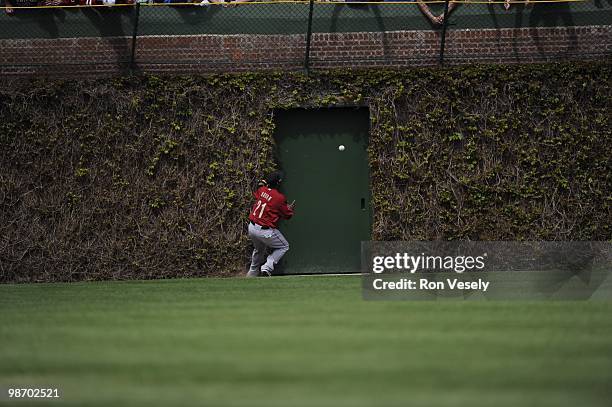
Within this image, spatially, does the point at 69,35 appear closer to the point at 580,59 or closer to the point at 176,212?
the point at 176,212

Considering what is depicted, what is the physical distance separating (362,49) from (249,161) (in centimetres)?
294

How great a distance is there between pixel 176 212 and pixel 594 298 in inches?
365

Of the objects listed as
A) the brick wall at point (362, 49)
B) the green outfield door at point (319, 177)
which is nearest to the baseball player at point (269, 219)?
the green outfield door at point (319, 177)

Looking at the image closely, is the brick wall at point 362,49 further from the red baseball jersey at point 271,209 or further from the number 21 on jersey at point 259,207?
the number 21 on jersey at point 259,207

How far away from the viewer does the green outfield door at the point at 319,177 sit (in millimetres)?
19938

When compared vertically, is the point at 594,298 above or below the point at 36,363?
above

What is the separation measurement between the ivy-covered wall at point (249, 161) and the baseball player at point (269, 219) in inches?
29.8

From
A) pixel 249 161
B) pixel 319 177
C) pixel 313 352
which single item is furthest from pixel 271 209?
pixel 313 352

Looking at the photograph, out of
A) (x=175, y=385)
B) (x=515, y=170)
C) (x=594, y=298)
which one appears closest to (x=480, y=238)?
(x=515, y=170)

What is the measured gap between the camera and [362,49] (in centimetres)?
1977

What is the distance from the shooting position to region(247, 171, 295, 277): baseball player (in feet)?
61.3

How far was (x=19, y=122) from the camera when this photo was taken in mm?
19781

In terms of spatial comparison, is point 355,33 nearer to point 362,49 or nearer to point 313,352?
point 362,49

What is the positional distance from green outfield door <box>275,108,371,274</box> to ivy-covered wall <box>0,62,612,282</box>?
1.21 ft
